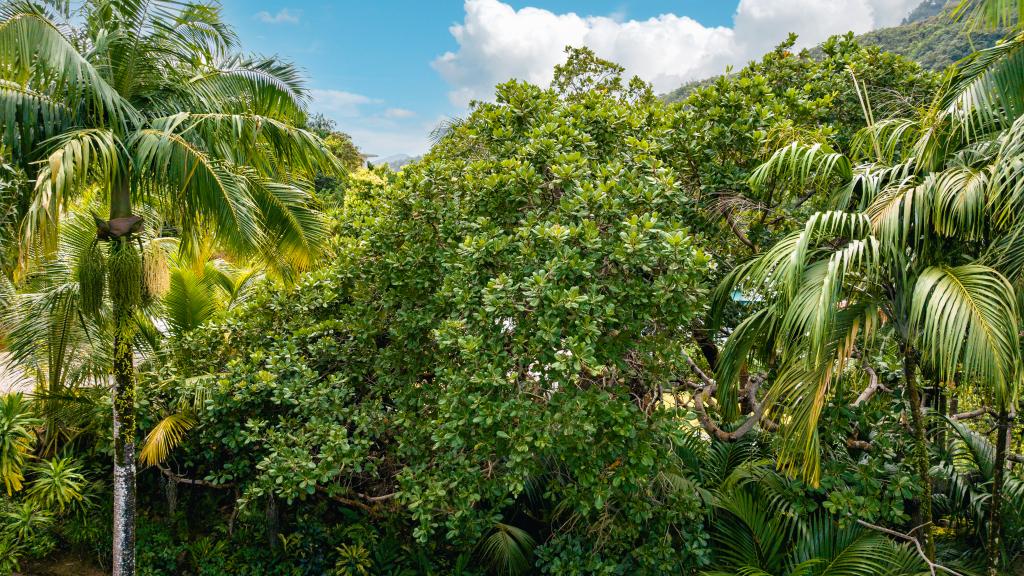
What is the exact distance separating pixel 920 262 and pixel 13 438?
26.7 feet

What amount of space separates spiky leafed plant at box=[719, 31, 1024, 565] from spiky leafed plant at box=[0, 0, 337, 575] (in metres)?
4.21

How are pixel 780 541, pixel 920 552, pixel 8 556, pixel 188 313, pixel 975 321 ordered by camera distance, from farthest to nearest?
pixel 188 313 < pixel 8 556 < pixel 780 541 < pixel 920 552 < pixel 975 321

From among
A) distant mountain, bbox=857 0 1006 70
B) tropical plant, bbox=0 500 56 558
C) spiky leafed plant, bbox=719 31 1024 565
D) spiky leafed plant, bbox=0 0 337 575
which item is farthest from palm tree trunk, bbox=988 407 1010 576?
distant mountain, bbox=857 0 1006 70

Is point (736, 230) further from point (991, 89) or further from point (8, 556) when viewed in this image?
point (8, 556)

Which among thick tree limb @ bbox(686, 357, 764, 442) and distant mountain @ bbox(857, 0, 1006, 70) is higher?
distant mountain @ bbox(857, 0, 1006, 70)

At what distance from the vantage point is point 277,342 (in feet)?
20.3

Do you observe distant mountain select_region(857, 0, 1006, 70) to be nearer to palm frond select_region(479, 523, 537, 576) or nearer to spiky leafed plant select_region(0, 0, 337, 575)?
palm frond select_region(479, 523, 537, 576)

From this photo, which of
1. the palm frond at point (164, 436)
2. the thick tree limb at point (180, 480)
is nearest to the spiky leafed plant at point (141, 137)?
the palm frond at point (164, 436)

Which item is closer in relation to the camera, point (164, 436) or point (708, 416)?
point (164, 436)

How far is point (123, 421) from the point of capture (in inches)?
216

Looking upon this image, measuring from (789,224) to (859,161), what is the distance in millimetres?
916

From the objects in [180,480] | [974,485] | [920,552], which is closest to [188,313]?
[180,480]

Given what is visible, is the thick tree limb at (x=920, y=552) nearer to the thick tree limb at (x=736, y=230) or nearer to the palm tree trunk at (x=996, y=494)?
the palm tree trunk at (x=996, y=494)

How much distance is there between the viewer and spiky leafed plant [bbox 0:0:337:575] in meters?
4.47
